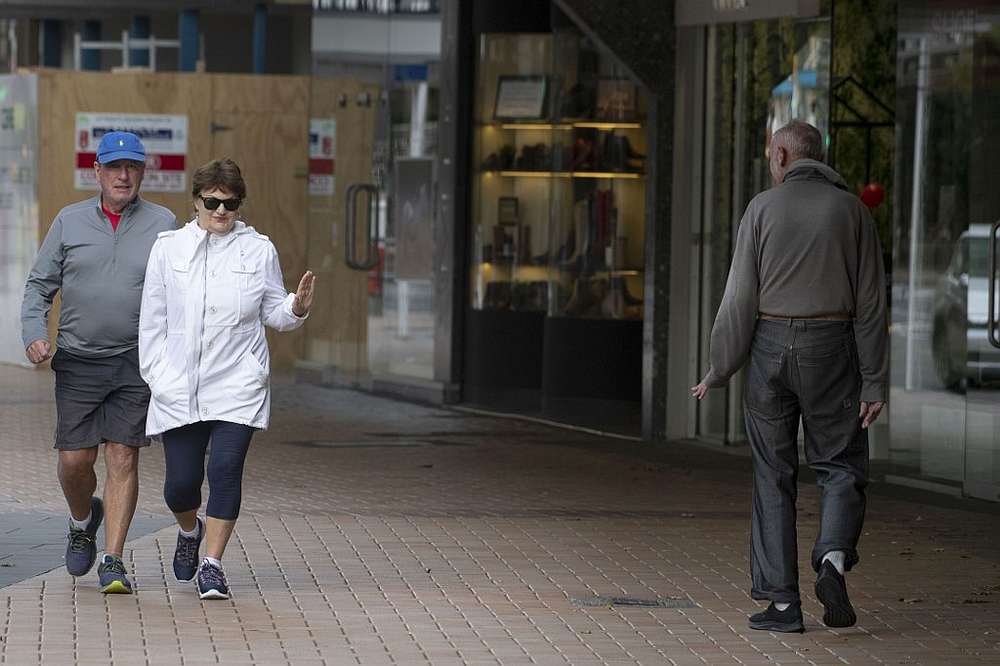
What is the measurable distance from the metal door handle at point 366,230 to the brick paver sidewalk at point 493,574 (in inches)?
169

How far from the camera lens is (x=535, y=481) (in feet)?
37.1

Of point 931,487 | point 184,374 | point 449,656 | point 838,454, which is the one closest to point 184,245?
point 184,374

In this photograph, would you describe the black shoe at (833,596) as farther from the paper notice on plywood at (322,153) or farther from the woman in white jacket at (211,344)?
the paper notice on plywood at (322,153)

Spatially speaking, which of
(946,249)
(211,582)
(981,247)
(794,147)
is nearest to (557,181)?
(946,249)

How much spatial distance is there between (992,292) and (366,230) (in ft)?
26.2

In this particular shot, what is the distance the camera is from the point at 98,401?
298 inches

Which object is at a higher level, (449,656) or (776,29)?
(776,29)

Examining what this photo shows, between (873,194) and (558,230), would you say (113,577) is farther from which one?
(558,230)

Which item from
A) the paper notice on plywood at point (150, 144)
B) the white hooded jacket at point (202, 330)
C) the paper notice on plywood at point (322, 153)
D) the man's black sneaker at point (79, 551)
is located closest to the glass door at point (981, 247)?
the white hooded jacket at point (202, 330)

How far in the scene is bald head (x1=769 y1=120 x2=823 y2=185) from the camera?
7098 millimetres

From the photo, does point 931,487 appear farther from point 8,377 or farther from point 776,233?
point 8,377

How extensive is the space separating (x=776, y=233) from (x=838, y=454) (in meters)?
0.78

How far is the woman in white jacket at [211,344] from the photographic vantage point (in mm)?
7344

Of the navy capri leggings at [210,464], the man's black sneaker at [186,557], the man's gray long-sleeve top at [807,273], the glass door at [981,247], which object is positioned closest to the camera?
the man's gray long-sleeve top at [807,273]
